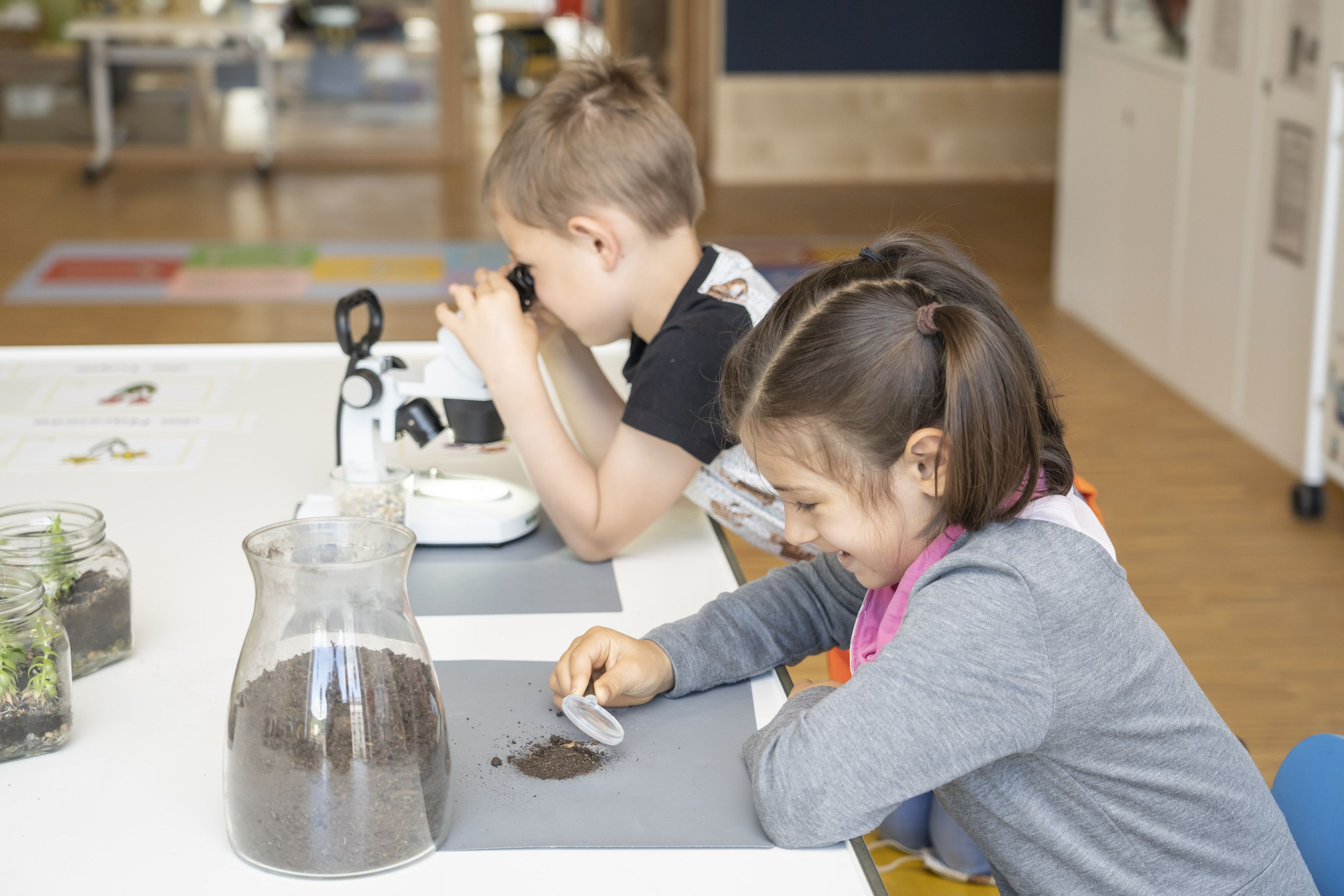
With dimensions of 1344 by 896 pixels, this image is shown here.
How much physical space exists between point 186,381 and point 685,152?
2.53 feet

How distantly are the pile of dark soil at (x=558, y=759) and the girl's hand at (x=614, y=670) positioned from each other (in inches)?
1.7

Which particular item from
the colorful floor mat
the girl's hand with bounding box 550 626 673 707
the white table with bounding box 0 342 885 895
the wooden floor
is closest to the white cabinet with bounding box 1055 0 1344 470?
the wooden floor

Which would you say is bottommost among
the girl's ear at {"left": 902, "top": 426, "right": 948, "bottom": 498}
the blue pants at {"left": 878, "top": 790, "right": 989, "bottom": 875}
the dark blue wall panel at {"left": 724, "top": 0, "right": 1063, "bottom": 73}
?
the blue pants at {"left": 878, "top": 790, "right": 989, "bottom": 875}

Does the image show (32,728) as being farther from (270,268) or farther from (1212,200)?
(270,268)

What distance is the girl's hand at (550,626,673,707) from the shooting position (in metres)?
1.04

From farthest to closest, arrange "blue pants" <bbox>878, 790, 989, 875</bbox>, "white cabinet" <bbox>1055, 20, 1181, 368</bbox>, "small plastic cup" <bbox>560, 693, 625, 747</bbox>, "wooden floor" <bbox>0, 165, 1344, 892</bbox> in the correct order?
"white cabinet" <bbox>1055, 20, 1181, 368</bbox>
"wooden floor" <bbox>0, 165, 1344, 892</bbox>
"blue pants" <bbox>878, 790, 989, 875</bbox>
"small plastic cup" <bbox>560, 693, 625, 747</bbox>

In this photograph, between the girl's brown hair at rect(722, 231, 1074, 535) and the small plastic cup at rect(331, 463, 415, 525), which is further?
the small plastic cup at rect(331, 463, 415, 525)

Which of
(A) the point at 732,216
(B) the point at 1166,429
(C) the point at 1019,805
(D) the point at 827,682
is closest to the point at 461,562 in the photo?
(D) the point at 827,682

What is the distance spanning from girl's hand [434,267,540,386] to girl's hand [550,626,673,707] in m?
0.37

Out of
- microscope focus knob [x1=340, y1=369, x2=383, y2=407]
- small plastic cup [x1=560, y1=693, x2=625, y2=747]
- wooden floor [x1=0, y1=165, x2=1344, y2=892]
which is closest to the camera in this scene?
small plastic cup [x1=560, y1=693, x2=625, y2=747]

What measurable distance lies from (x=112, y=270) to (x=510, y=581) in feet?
14.4

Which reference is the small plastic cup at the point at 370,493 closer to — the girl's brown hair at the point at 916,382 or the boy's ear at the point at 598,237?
the boy's ear at the point at 598,237

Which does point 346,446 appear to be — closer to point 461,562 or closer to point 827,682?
point 461,562

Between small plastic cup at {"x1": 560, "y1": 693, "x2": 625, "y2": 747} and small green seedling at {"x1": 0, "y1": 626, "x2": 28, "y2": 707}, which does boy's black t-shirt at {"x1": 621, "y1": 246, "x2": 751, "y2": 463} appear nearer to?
small plastic cup at {"x1": 560, "y1": 693, "x2": 625, "y2": 747}
